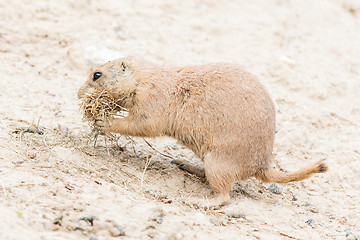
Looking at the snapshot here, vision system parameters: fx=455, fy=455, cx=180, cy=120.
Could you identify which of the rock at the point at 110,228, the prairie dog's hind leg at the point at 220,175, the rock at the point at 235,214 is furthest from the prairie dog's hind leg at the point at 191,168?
the rock at the point at 110,228

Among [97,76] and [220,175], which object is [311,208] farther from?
[97,76]

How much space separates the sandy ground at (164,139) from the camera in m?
3.29

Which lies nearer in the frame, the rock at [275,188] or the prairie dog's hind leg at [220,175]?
the prairie dog's hind leg at [220,175]

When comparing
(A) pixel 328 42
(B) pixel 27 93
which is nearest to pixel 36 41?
(B) pixel 27 93

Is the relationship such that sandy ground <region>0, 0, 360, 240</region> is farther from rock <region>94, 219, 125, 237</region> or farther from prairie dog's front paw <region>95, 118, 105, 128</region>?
prairie dog's front paw <region>95, 118, 105, 128</region>

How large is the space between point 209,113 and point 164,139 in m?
1.30

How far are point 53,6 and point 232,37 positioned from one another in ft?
9.33

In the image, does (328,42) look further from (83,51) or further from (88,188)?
(88,188)

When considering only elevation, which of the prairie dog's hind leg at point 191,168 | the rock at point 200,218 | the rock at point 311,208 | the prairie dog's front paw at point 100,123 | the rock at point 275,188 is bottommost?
the rock at point 311,208

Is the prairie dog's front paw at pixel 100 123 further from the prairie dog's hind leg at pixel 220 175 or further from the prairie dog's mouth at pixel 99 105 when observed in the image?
the prairie dog's hind leg at pixel 220 175

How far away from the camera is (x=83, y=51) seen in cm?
624

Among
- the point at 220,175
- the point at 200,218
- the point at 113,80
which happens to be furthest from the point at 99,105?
the point at 200,218

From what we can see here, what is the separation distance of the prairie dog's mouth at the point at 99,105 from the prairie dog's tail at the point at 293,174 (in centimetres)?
155

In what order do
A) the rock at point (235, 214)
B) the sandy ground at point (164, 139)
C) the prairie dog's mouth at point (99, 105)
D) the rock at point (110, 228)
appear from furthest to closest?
the prairie dog's mouth at point (99, 105) < the rock at point (235, 214) < the sandy ground at point (164, 139) < the rock at point (110, 228)
